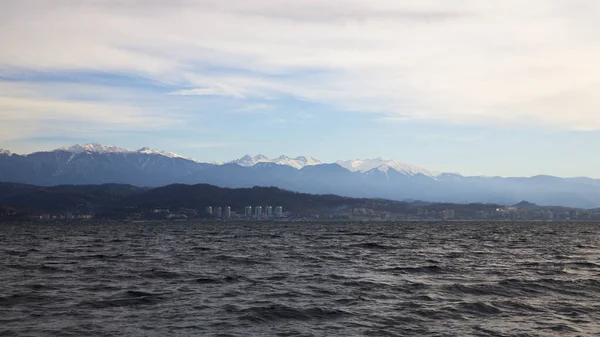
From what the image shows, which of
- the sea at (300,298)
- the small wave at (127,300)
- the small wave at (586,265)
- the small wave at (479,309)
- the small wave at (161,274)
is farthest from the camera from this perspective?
the small wave at (586,265)

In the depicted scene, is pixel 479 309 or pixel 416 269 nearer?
pixel 479 309

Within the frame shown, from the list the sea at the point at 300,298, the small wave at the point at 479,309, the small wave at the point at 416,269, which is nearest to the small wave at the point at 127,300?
the sea at the point at 300,298

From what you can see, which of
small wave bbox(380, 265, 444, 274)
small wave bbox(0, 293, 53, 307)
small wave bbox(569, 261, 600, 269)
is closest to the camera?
small wave bbox(0, 293, 53, 307)

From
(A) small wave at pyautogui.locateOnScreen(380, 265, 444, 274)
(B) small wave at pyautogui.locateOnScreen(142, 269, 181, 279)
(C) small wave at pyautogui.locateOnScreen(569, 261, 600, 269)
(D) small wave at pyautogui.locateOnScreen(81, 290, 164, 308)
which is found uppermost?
(C) small wave at pyautogui.locateOnScreen(569, 261, 600, 269)

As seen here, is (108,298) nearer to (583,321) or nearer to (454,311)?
(454,311)

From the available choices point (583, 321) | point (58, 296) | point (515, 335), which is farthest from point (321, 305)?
point (58, 296)

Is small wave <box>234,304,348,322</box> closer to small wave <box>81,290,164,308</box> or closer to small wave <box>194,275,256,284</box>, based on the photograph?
small wave <box>81,290,164,308</box>

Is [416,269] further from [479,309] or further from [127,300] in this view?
[127,300]

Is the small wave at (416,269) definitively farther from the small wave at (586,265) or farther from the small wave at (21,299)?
the small wave at (21,299)

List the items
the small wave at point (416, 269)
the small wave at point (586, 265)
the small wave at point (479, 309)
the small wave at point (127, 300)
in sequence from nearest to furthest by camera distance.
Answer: the small wave at point (479, 309) < the small wave at point (127, 300) < the small wave at point (416, 269) < the small wave at point (586, 265)

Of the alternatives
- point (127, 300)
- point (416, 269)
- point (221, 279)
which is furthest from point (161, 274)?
point (416, 269)

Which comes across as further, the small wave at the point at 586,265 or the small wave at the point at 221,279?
the small wave at the point at 586,265

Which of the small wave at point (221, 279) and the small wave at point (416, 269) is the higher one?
the small wave at point (416, 269)

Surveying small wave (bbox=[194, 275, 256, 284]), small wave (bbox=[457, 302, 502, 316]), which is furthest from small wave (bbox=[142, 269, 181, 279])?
small wave (bbox=[457, 302, 502, 316])
